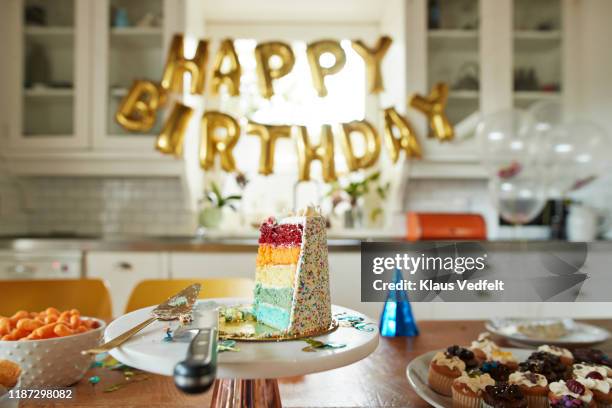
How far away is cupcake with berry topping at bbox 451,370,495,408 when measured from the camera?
635 millimetres

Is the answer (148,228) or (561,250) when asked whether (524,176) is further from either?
(148,228)

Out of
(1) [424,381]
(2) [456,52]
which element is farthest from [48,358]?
(2) [456,52]

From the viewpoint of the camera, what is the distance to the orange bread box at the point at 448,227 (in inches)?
98.7

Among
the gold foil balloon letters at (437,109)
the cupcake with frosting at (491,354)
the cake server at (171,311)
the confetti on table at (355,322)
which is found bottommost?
the cupcake with frosting at (491,354)

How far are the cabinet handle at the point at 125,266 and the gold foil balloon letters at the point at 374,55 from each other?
147cm

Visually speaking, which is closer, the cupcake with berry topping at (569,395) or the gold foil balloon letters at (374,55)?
the cupcake with berry topping at (569,395)

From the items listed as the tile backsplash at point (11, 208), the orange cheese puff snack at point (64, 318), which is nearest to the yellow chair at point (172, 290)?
the orange cheese puff snack at point (64, 318)

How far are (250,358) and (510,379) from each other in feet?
1.34

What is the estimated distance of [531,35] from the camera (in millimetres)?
2754

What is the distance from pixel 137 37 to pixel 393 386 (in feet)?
8.33

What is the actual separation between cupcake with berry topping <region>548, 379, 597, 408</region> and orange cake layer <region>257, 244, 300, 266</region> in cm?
38

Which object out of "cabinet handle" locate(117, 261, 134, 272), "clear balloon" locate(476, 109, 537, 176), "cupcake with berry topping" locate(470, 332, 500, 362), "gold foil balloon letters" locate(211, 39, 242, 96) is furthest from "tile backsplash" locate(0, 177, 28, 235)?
"cupcake with berry topping" locate(470, 332, 500, 362)

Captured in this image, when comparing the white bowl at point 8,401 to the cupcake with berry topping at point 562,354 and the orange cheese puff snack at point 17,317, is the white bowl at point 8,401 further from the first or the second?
the cupcake with berry topping at point 562,354

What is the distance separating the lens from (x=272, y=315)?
2.36 feet
